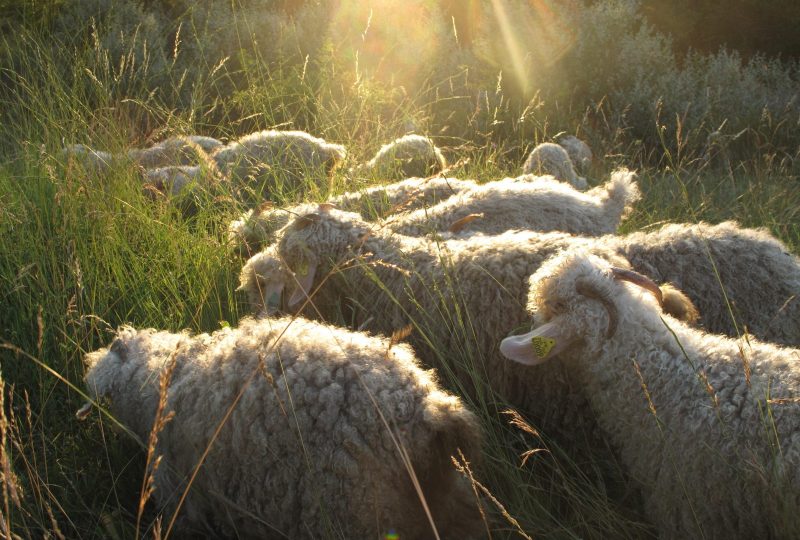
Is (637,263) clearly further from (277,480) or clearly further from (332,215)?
(277,480)

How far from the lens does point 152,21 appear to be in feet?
36.6

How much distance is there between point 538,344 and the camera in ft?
10.4

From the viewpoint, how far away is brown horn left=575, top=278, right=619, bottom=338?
129 inches

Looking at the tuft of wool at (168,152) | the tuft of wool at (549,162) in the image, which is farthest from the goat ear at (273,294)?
the tuft of wool at (549,162)

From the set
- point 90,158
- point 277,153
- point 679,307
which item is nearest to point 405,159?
point 277,153

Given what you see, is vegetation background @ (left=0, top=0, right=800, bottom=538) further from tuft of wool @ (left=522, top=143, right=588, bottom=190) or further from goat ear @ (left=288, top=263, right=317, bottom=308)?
goat ear @ (left=288, top=263, right=317, bottom=308)

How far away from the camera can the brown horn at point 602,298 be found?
10.8 feet

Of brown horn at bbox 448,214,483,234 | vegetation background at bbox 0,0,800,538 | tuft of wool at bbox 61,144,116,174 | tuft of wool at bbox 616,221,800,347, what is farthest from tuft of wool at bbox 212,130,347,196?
tuft of wool at bbox 616,221,800,347

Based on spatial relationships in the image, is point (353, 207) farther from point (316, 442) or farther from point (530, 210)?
point (316, 442)

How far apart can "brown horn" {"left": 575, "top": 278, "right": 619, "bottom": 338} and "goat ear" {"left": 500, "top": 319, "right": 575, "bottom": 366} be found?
155 mm

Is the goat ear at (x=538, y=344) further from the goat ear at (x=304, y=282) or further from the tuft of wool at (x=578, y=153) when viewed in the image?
the tuft of wool at (x=578, y=153)

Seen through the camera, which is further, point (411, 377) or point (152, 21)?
point (152, 21)

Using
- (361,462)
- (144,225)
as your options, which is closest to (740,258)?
(361,462)

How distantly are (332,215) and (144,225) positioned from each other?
1.20 meters
